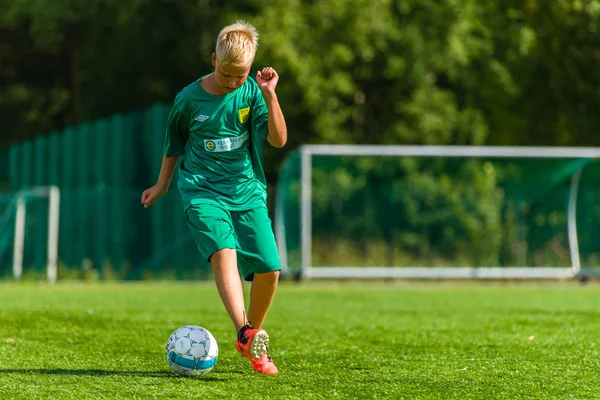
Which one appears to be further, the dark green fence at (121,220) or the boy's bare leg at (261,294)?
the dark green fence at (121,220)

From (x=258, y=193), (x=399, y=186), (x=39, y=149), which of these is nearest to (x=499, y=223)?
(x=399, y=186)

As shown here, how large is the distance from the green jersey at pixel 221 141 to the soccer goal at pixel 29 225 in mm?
12648

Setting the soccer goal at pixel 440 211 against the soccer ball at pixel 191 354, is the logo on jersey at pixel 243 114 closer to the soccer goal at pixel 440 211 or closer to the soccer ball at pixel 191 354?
the soccer ball at pixel 191 354

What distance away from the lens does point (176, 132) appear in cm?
577

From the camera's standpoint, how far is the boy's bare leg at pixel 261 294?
18.7 feet

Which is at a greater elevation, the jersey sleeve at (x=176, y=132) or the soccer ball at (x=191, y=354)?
the jersey sleeve at (x=176, y=132)

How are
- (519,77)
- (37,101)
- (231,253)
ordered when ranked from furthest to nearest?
1. (37,101)
2. (519,77)
3. (231,253)

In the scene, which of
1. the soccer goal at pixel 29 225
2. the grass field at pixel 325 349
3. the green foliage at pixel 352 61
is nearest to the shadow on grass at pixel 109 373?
the grass field at pixel 325 349

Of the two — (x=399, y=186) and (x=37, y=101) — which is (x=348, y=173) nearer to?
(x=399, y=186)

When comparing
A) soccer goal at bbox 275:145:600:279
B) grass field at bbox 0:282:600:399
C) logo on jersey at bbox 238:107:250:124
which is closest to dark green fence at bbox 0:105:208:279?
soccer goal at bbox 275:145:600:279

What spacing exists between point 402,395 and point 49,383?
1716 millimetres

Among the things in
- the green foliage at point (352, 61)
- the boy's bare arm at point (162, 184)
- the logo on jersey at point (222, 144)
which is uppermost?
the green foliage at point (352, 61)

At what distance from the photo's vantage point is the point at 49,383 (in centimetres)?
510

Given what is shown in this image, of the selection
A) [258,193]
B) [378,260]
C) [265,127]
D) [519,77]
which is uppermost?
[519,77]
